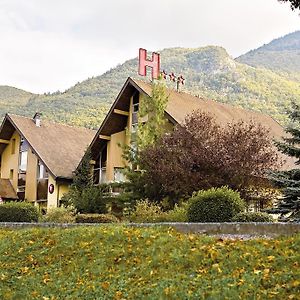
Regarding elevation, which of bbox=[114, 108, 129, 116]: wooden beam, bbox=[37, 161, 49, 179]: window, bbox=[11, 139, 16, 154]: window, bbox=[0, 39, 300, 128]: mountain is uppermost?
bbox=[0, 39, 300, 128]: mountain

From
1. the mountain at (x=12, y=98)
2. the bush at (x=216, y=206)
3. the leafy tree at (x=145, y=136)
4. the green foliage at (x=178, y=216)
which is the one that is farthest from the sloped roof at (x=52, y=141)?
the mountain at (x=12, y=98)

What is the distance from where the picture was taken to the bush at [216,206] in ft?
64.4

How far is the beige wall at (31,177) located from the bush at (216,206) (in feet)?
80.0

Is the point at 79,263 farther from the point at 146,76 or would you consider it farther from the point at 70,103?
the point at 70,103

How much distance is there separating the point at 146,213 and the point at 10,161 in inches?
860

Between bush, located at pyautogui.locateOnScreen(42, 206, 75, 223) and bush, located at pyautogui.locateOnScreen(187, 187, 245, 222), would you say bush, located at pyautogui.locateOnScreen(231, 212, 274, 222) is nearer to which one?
bush, located at pyautogui.locateOnScreen(187, 187, 245, 222)

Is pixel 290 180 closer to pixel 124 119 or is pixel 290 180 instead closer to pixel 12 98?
pixel 124 119

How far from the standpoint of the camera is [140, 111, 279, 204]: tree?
86.3 ft

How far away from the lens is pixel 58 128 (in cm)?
4759

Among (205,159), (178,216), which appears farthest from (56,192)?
(178,216)

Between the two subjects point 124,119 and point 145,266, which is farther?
point 124,119

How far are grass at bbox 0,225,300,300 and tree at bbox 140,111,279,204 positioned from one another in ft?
36.6

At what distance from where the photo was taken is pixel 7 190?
44062mm

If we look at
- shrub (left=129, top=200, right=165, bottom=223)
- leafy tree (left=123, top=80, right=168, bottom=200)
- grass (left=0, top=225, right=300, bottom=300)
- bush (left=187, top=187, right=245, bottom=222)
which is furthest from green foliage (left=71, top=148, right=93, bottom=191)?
grass (left=0, top=225, right=300, bottom=300)
